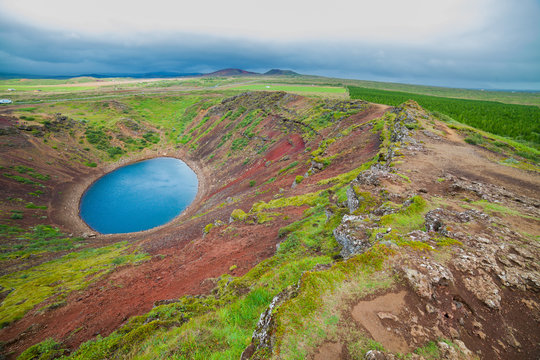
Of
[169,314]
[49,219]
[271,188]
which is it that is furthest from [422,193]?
[49,219]

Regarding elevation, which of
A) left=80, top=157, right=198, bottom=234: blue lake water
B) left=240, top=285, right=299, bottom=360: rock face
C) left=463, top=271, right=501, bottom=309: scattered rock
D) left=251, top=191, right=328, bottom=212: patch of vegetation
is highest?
left=463, top=271, right=501, bottom=309: scattered rock

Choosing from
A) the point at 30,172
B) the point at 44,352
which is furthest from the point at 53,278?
the point at 30,172

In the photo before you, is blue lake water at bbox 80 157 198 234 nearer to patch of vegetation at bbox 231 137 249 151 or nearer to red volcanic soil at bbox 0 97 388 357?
red volcanic soil at bbox 0 97 388 357

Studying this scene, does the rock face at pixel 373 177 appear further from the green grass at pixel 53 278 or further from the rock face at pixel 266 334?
the green grass at pixel 53 278

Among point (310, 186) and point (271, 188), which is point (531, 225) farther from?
point (271, 188)


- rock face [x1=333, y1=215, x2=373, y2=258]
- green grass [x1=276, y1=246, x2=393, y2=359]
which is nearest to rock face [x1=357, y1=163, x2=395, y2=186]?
rock face [x1=333, y1=215, x2=373, y2=258]

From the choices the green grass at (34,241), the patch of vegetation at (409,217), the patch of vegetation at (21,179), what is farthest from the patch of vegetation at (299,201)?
the patch of vegetation at (21,179)

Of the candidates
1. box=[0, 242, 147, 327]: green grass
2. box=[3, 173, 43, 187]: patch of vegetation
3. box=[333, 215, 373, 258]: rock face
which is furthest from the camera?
box=[3, 173, 43, 187]: patch of vegetation
